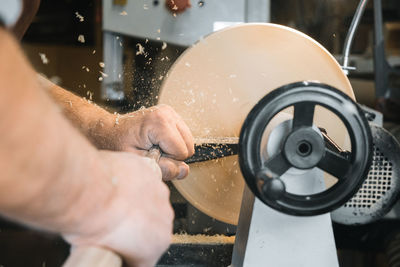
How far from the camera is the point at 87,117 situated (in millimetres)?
1167

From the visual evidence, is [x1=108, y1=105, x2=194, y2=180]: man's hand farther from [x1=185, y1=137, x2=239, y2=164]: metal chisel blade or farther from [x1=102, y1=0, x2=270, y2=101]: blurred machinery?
[x1=102, y1=0, x2=270, y2=101]: blurred machinery

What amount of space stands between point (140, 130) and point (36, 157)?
2.09 feet

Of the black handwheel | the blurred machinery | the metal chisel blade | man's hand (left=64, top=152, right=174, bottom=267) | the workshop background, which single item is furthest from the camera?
the blurred machinery

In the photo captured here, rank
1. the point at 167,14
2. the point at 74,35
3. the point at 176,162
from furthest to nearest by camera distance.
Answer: the point at 74,35 < the point at 167,14 < the point at 176,162

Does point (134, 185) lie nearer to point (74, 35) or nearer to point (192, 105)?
point (192, 105)

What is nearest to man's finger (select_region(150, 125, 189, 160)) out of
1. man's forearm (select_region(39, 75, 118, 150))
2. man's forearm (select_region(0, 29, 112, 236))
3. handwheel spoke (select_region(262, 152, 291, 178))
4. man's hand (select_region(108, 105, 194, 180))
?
man's hand (select_region(108, 105, 194, 180))

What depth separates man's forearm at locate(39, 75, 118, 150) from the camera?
3.72 feet

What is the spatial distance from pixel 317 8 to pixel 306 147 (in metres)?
1.87

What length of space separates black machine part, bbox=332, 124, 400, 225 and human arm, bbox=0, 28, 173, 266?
0.79 meters

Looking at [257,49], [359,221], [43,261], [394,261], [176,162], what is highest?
[257,49]

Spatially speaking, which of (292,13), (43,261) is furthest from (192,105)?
(43,261)

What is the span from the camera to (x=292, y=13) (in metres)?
2.41

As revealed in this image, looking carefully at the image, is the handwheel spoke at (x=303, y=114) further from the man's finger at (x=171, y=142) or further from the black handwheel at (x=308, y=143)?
the man's finger at (x=171, y=142)

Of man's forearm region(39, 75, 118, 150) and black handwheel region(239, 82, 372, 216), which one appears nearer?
black handwheel region(239, 82, 372, 216)
